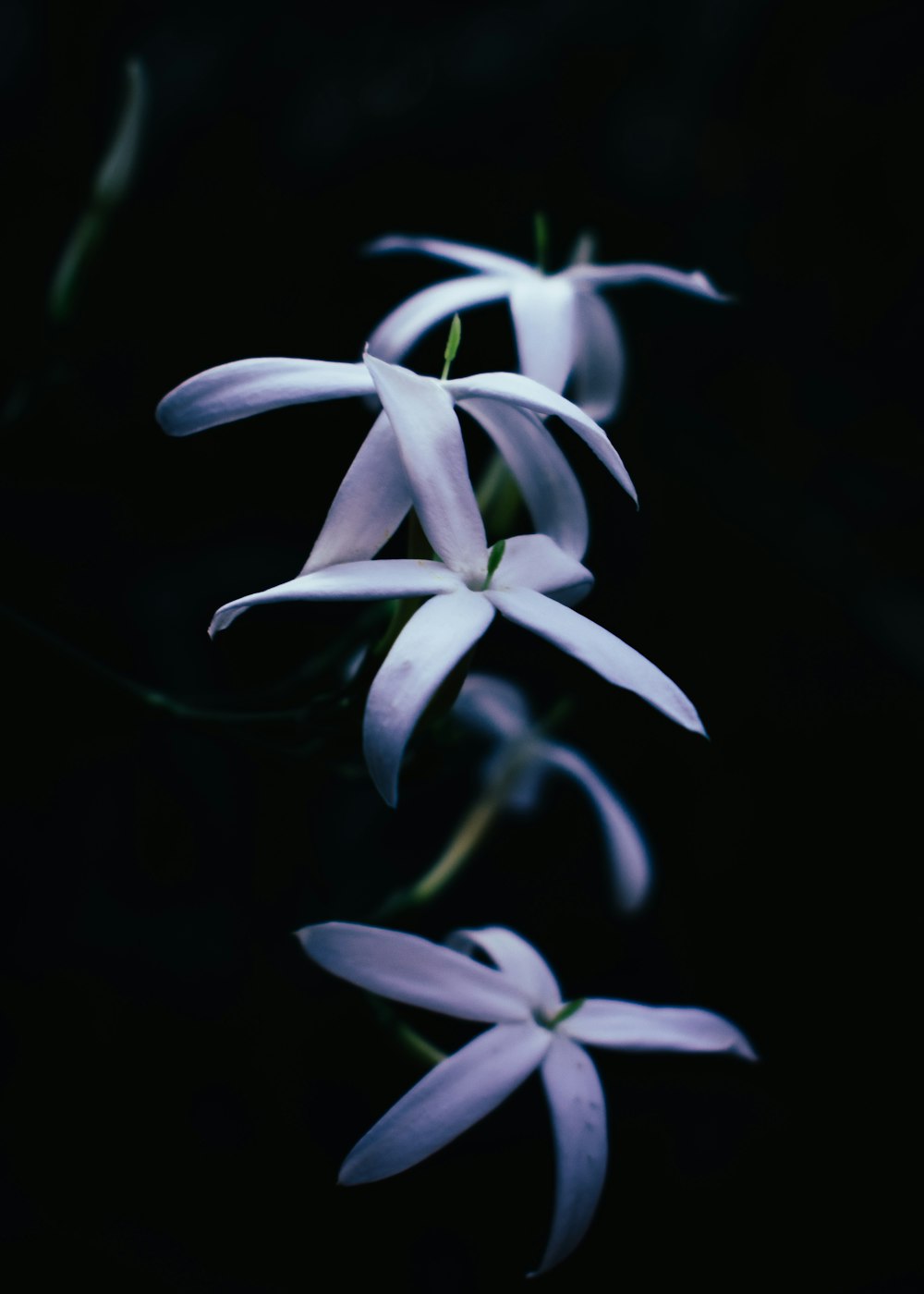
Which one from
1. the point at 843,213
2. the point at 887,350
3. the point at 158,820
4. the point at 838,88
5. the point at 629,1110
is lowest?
the point at 629,1110

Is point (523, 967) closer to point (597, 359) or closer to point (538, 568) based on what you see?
point (538, 568)

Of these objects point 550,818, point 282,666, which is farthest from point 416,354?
point 550,818

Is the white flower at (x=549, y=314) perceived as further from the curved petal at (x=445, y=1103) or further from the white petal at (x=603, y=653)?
the curved petal at (x=445, y=1103)

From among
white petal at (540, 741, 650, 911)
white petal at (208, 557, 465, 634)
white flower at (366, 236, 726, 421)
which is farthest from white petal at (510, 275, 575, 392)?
white petal at (540, 741, 650, 911)

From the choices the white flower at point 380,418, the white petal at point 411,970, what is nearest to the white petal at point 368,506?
the white flower at point 380,418

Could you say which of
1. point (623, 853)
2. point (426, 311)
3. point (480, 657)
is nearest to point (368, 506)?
point (426, 311)

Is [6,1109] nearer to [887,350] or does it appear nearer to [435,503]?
[435,503]

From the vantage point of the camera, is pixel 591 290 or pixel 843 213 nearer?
pixel 591 290
